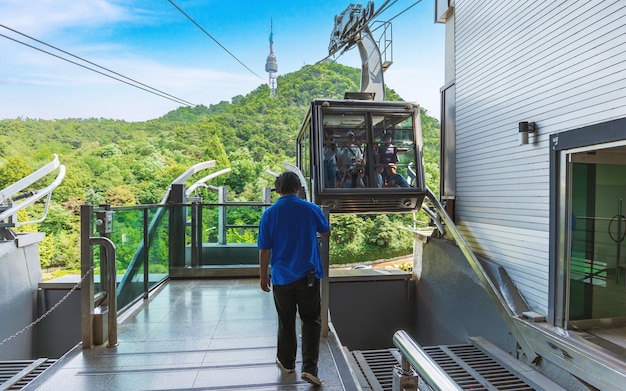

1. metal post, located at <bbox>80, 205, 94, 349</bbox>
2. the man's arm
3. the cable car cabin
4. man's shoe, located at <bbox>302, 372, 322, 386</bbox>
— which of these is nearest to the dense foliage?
the cable car cabin

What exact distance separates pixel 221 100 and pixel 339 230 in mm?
30004

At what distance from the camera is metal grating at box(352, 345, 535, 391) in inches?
175

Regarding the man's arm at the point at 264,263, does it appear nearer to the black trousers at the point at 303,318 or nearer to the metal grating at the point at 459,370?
the black trousers at the point at 303,318

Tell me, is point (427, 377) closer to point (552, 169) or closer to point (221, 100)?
point (552, 169)

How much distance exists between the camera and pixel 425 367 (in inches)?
56.9

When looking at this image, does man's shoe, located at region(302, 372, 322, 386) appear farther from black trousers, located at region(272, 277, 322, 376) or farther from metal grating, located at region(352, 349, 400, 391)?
metal grating, located at region(352, 349, 400, 391)

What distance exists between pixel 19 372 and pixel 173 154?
39651mm

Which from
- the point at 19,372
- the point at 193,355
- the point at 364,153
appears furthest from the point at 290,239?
the point at 364,153

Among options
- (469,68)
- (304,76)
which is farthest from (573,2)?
(304,76)

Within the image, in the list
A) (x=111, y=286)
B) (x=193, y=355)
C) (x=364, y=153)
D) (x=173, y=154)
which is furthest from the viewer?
(x=173, y=154)

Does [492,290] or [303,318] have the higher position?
[303,318]

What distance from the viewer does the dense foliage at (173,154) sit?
110 feet

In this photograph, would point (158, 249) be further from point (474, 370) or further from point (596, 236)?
point (596, 236)

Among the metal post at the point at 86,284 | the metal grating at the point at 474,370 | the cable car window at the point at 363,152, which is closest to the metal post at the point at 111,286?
the metal post at the point at 86,284
